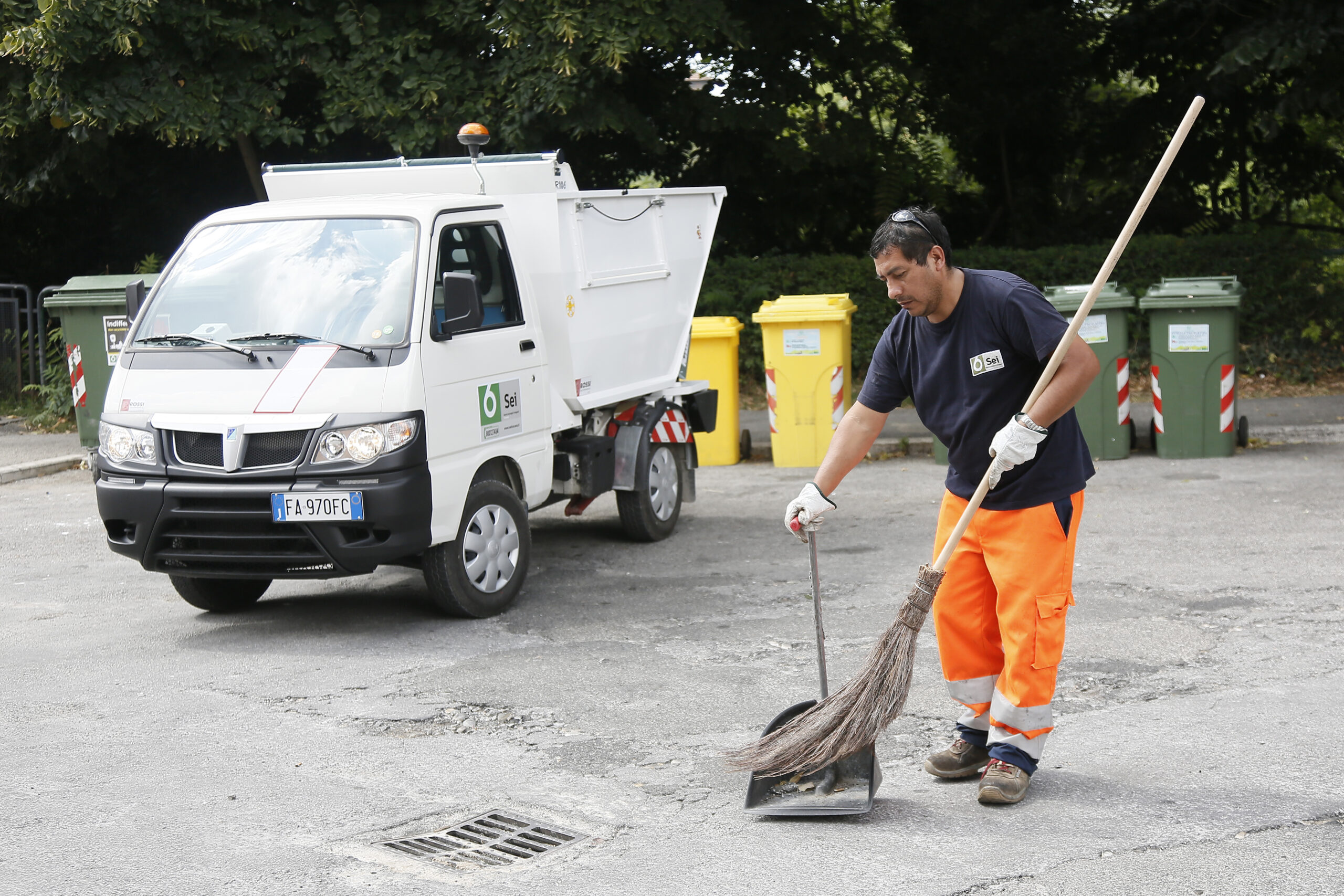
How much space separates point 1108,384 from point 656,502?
4.17m

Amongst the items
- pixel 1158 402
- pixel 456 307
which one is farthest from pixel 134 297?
pixel 1158 402

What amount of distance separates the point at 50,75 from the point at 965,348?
10582 mm

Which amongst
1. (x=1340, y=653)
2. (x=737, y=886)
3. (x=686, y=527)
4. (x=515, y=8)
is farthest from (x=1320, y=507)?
(x=515, y=8)

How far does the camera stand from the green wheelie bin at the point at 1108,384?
10.7 metres

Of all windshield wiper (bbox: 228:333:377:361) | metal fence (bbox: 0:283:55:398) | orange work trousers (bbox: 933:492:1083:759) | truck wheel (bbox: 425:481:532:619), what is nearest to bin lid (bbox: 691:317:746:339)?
truck wheel (bbox: 425:481:532:619)

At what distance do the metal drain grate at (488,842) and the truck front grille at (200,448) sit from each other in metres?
2.64

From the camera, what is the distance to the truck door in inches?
253

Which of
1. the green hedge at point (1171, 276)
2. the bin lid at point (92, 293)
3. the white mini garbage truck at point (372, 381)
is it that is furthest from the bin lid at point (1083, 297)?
the bin lid at point (92, 293)

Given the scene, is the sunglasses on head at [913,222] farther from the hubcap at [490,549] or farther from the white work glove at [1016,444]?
the hubcap at [490,549]

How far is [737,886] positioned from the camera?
12.0 ft

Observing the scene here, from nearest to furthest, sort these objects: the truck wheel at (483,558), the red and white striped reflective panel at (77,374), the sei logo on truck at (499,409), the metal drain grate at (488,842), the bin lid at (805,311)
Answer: the metal drain grate at (488,842), the truck wheel at (483,558), the sei logo on truck at (499,409), the bin lid at (805,311), the red and white striped reflective panel at (77,374)

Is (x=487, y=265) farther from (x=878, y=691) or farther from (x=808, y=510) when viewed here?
(x=878, y=691)

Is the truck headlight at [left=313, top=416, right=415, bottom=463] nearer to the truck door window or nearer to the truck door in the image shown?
the truck door

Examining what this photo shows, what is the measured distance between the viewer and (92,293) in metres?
12.5
